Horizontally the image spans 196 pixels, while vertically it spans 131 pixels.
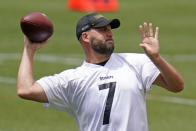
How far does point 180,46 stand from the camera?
2092cm

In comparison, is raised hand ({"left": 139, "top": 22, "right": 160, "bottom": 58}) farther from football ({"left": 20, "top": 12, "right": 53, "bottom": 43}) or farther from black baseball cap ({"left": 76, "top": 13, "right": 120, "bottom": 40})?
football ({"left": 20, "top": 12, "right": 53, "bottom": 43})

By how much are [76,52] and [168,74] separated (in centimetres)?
1258

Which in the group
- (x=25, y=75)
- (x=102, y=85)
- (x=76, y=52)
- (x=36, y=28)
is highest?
(x=36, y=28)

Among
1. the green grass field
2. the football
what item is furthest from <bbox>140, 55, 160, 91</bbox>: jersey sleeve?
the green grass field

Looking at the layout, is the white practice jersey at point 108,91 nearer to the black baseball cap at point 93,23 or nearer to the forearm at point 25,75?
the forearm at point 25,75

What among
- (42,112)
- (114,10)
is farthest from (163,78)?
(114,10)

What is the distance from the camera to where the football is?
7855 mm

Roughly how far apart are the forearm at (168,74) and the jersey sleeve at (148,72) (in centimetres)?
12

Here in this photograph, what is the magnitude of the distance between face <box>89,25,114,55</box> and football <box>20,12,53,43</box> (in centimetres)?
52

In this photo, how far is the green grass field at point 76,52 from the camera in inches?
517

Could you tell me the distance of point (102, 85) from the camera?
7.70m

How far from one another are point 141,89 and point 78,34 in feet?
3.19

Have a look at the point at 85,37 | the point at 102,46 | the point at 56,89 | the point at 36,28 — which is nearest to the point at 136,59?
the point at 102,46

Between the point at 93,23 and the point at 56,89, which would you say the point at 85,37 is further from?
the point at 56,89
